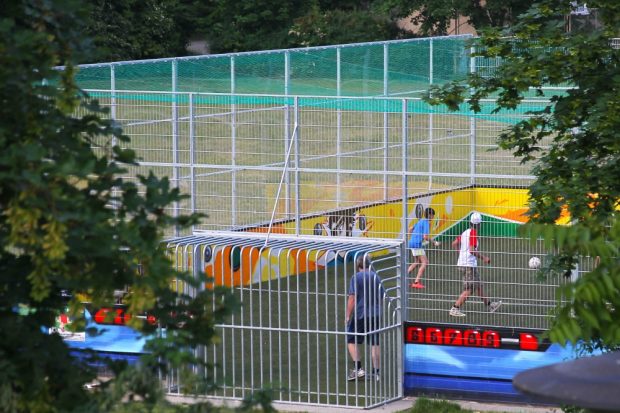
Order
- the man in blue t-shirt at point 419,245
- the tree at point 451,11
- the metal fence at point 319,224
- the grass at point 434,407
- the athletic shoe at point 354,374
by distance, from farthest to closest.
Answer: the tree at point 451,11, the man in blue t-shirt at point 419,245, the athletic shoe at point 354,374, the metal fence at point 319,224, the grass at point 434,407

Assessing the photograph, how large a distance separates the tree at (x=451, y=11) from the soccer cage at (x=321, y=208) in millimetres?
14872

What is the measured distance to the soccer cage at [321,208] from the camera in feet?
38.7

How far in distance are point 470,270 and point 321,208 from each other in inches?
240

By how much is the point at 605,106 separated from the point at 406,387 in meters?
4.99

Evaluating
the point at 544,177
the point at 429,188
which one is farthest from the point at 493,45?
the point at 429,188

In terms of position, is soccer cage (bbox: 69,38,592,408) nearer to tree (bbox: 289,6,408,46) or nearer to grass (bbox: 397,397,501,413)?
grass (bbox: 397,397,501,413)

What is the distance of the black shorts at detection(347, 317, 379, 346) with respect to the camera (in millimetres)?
11305

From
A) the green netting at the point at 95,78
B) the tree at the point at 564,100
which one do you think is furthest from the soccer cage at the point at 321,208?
the tree at the point at 564,100

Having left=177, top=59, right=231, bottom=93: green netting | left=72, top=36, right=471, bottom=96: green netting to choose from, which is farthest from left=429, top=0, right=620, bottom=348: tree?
left=177, top=59, right=231, bottom=93: green netting

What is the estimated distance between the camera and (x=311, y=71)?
961 inches

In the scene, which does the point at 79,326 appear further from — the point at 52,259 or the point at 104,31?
the point at 104,31

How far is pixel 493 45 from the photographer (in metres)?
8.53

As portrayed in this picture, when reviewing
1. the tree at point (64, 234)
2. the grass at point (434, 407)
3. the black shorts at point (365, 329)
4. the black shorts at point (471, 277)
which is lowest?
the grass at point (434, 407)

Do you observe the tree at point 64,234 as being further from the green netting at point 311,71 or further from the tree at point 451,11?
the tree at point 451,11
